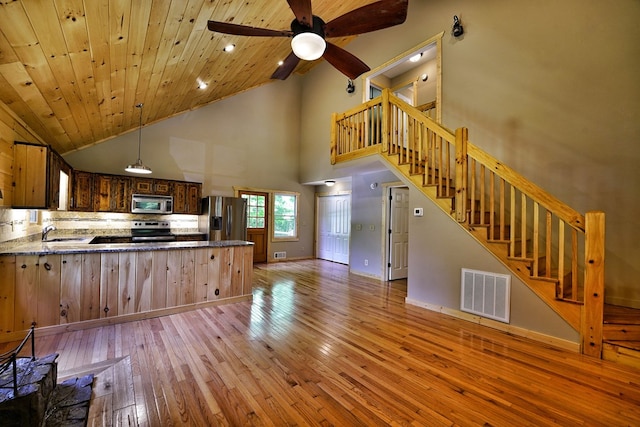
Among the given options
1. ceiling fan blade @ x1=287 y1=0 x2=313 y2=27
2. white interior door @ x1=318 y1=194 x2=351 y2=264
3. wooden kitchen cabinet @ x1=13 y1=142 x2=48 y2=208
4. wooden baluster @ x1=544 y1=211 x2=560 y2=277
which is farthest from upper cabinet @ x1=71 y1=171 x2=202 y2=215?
wooden baluster @ x1=544 y1=211 x2=560 y2=277

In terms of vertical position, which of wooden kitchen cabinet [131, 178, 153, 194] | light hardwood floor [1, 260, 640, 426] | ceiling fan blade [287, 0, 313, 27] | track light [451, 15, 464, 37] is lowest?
light hardwood floor [1, 260, 640, 426]

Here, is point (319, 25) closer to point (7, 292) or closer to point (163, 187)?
point (7, 292)

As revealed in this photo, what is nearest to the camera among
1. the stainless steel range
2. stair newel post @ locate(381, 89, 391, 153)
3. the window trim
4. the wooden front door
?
stair newel post @ locate(381, 89, 391, 153)

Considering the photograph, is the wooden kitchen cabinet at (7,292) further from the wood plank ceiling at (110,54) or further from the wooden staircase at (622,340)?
the wooden staircase at (622,340)

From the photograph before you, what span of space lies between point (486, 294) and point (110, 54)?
15.6 ft

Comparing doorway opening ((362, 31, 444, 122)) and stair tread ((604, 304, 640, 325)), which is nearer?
stair tread ((604, 304, 640, 325))

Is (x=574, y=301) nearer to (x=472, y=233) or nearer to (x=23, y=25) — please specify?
(x=472, y=233)

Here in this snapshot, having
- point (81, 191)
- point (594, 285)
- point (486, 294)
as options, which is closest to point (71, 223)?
point (81, 191)

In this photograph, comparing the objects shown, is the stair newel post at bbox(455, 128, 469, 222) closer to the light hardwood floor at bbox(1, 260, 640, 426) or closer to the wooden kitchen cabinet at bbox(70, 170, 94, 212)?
the light hardwood floor at bbox(1, 260, 640, 426)

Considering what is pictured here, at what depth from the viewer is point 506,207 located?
12.6 ft

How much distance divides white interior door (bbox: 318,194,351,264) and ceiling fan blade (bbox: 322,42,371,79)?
477 cm

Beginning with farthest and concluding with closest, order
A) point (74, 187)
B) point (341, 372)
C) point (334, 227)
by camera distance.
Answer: point (334, 227)
point (74, 187)
point (341, 372)

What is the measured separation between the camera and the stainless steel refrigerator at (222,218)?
6.20 m

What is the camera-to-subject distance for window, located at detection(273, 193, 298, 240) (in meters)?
7.98
